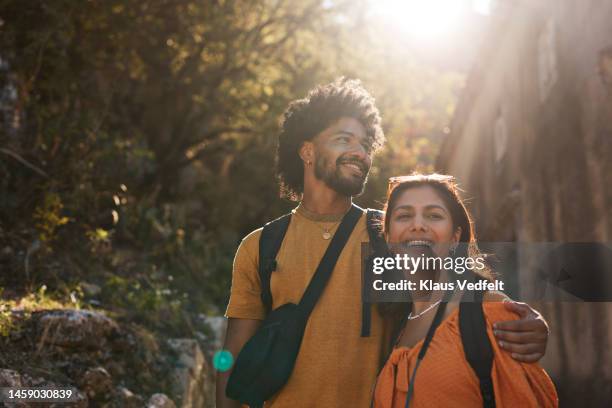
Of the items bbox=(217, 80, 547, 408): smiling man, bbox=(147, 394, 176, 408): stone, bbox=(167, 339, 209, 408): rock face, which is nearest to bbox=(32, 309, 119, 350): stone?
bbox=(147, 394, 176, 408): stone

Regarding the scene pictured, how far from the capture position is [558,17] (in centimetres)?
741

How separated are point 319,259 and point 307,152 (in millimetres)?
790

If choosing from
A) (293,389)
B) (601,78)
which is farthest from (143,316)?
(601,78)

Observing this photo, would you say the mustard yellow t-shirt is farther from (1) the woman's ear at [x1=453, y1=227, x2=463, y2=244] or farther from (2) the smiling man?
(1) the woman's ear at [x1=453, y1=227, x2=463, y2=244]

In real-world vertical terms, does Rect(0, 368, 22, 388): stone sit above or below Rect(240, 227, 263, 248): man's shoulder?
below

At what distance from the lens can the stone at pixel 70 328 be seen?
5.04 meters

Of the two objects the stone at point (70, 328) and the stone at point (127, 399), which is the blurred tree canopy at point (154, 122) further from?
the stone at point (127, 399)

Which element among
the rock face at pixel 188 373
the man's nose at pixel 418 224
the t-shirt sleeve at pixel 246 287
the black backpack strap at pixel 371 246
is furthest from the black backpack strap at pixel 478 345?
the rock face at pixel 188 373

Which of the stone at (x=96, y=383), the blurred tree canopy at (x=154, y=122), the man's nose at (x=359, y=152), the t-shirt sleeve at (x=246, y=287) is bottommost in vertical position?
the stone at (x=96, y=383)

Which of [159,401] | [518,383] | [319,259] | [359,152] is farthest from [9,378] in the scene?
[518,383]

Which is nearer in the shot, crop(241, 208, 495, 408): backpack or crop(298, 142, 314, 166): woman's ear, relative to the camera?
crop(241, 208, 495, 408): backpack

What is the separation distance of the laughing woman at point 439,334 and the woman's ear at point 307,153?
84 centimetres

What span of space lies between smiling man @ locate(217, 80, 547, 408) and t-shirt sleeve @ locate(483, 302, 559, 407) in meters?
0.19

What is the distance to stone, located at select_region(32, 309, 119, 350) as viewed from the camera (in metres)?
5.04
